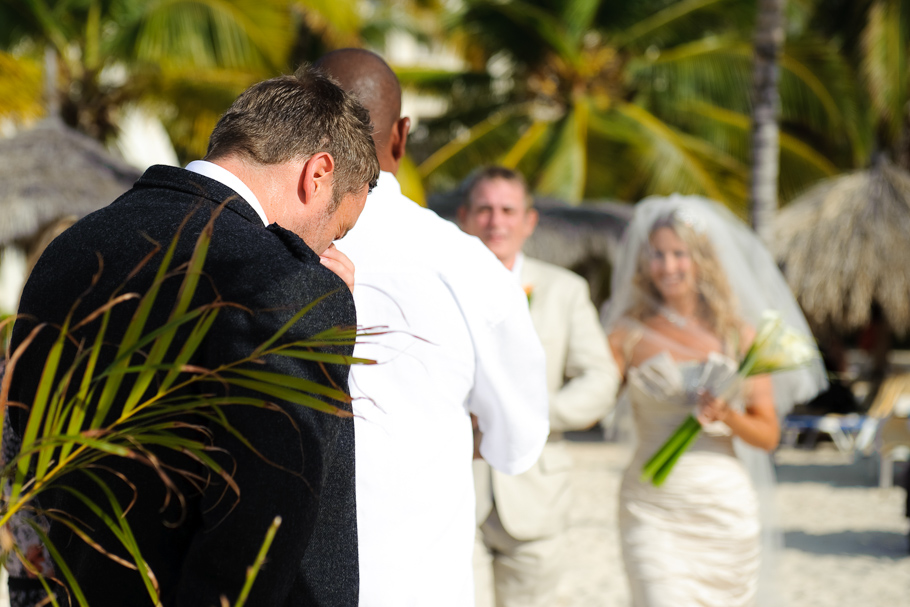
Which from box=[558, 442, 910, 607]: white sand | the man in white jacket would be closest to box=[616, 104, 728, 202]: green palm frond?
box=[558, 442, 910, 607]: white sand

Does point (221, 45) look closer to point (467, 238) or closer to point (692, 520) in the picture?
point (692, 520)

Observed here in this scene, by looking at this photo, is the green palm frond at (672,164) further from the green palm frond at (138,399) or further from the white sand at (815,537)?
the green palm frond at (138,399)

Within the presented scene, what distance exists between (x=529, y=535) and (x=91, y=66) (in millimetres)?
15375

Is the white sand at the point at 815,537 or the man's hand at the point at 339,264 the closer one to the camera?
the man's hand at the point at 339,264

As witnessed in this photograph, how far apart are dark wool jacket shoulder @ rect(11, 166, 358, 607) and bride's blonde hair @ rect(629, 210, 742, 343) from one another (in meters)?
3.45

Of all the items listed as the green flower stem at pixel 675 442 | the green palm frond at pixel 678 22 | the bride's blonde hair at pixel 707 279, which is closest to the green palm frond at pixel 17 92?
the green palm frond at pixel 678 22

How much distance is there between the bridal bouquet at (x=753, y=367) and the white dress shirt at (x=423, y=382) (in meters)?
2.33

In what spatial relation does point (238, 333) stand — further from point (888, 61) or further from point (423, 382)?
point (888, 61)

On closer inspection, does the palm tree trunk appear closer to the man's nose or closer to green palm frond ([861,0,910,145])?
the man's nose

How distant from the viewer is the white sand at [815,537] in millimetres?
6824

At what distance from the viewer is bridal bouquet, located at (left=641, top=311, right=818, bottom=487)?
4406 mm

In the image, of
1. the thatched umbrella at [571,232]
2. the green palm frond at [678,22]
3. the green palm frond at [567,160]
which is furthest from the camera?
the green palm frond at [678,22]

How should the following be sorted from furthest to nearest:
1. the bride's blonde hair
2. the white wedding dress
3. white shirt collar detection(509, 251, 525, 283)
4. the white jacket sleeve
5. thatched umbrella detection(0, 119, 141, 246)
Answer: thatched umbrella detection(0, 119, 141, 246) < the bride's blonde hair < white shirt collar detection(509, 251, 525, 283) < the white wedding dress < the white jacket sleeve

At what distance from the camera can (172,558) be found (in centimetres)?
148
